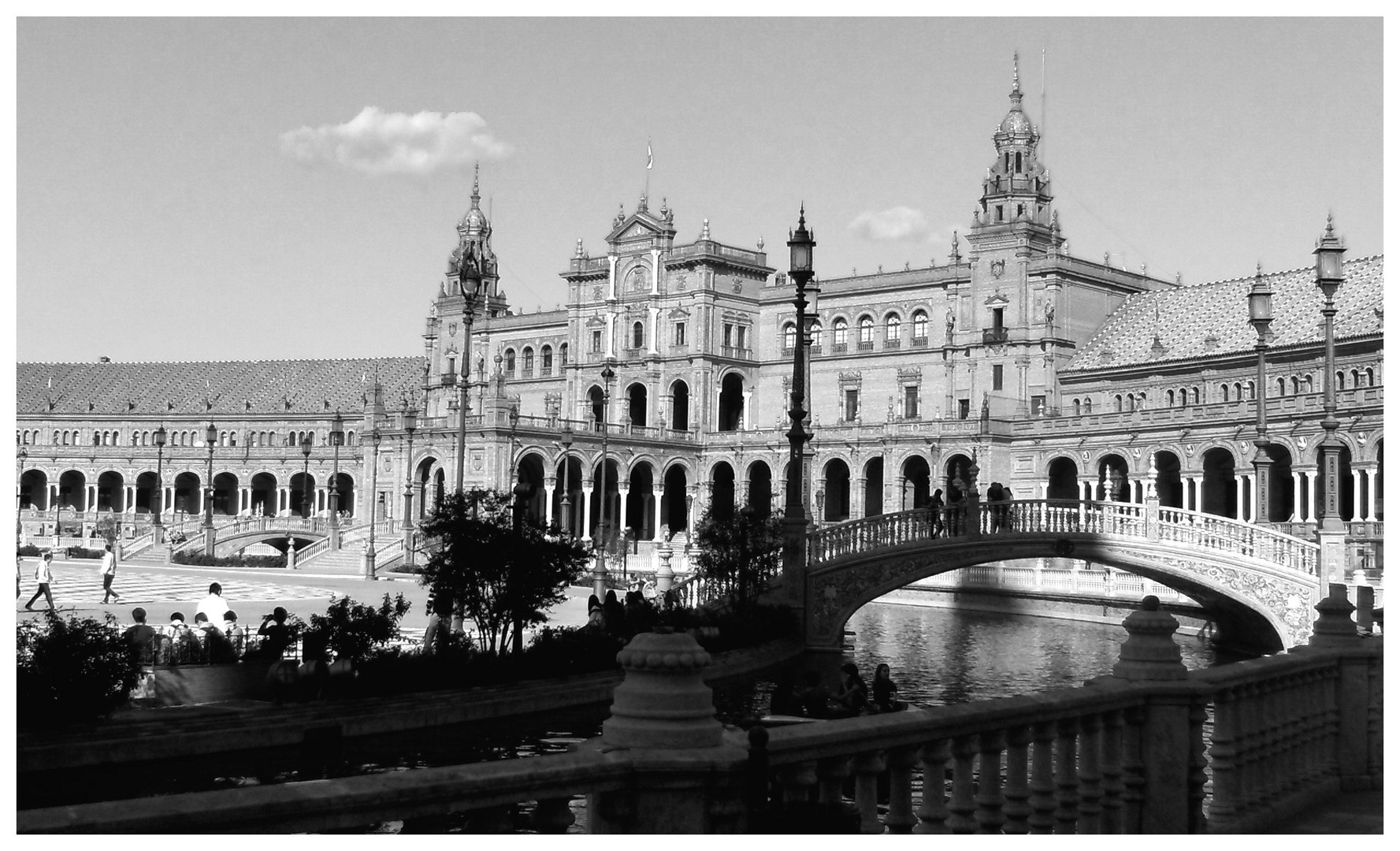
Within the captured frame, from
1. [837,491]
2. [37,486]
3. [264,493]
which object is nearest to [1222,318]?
[837,491]

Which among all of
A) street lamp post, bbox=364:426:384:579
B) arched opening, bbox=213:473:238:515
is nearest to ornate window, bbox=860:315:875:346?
street lamp post, bbox=364:426:384:579

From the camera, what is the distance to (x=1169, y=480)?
64.1 m

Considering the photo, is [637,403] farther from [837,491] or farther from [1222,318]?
[1222,318]

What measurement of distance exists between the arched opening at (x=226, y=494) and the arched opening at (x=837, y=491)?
1718 inches

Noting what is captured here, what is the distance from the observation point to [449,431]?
73.2 metres

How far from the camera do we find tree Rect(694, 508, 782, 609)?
101 ft

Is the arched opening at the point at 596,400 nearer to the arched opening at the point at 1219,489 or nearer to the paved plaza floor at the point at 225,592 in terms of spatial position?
the paved plaza floor at the point at 225,592

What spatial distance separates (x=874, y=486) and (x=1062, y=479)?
32.1 ft

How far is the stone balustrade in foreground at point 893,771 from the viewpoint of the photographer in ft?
19.5

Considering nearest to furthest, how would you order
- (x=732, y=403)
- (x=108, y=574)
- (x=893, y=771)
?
(x=893, y=771), (x=108, y=574), (x=732, y=403)

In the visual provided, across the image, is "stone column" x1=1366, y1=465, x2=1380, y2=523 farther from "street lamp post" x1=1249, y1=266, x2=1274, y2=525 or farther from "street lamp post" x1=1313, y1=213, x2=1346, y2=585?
"street lamp post" x1=1313, y1=213, x2=1346, y2=585

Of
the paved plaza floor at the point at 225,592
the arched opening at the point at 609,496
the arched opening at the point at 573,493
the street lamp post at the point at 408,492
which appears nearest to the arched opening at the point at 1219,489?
the arched opening at the point at 609,496

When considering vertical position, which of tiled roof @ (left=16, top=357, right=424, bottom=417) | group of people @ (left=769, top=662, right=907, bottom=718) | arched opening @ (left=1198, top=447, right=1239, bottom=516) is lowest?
→ group of people @ (left=769, top=662, right=907, bottom=718)

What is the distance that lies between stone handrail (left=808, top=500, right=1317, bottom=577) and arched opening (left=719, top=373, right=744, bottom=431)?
4802 centimetres
